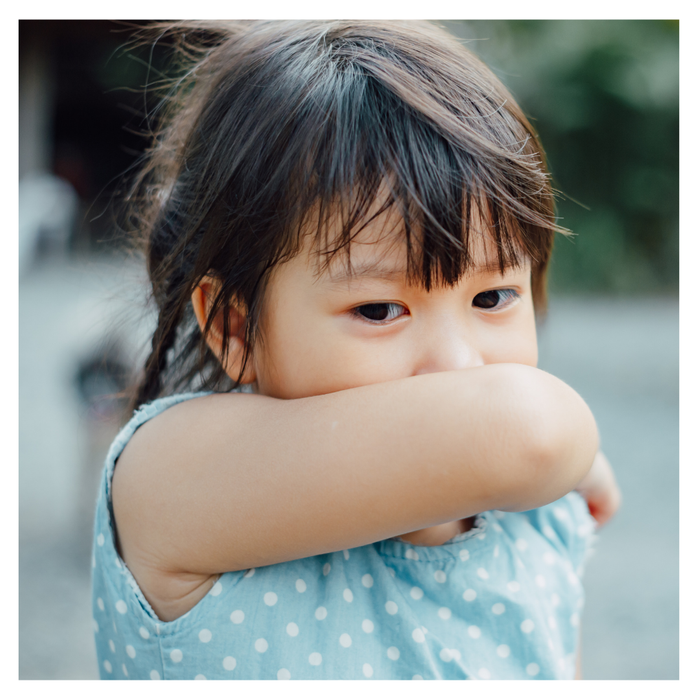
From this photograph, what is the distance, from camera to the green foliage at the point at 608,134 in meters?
5.78

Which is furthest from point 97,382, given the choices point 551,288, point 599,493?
point 599,493

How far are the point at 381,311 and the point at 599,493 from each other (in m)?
0.53

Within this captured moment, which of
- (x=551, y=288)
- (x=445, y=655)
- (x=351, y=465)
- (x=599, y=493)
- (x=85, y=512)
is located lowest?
(x=85, y=512)

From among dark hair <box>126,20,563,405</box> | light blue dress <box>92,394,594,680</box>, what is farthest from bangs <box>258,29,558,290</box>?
light blue dress <box>92,394,594,680</box>

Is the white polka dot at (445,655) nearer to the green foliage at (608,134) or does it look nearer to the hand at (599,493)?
the hand at (599,493)

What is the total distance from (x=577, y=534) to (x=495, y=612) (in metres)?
Result: 0.23

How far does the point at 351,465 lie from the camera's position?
1.83ft

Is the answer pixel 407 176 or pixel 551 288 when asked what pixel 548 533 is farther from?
pixel 551 288

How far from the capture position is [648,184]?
19.6ft

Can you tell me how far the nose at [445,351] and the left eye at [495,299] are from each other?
6 cm

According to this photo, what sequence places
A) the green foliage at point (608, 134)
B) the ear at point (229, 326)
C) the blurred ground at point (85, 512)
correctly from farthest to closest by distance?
the green foliage at point (608, 134), the blurred ground at point (85, 512), the ear at point (229, 326)

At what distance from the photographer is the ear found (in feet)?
2.51

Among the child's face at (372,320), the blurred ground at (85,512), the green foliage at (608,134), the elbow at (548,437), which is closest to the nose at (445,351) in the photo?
the child's face at (372,320)

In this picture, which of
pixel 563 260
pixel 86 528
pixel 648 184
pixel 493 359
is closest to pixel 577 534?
pixel 493 359
